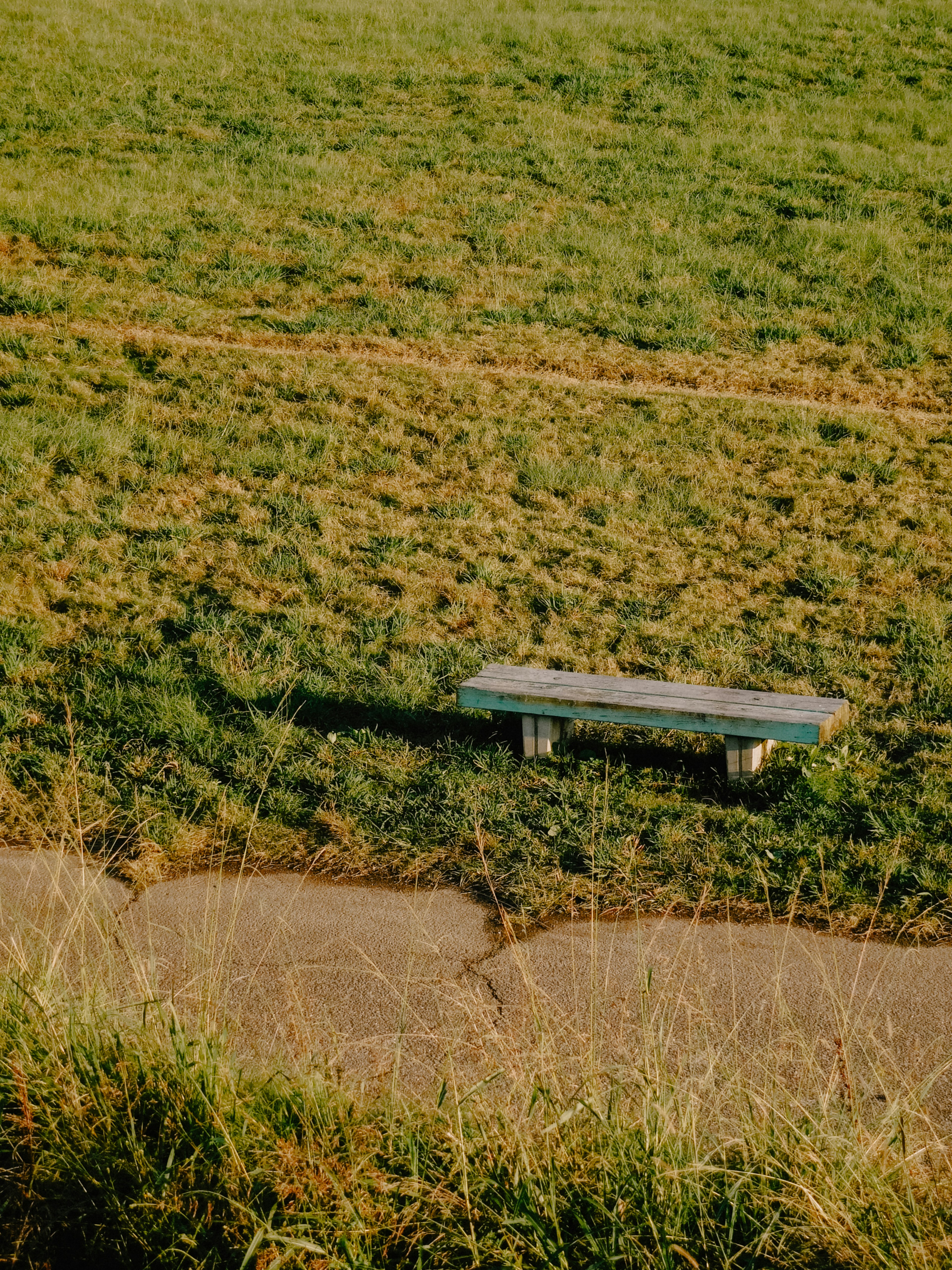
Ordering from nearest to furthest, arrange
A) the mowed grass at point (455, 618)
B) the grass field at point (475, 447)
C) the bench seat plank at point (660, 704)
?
the mowed grass at point (455, 618)
the bench seat plank at point (660, 704)
the grass field at point (475, 447)

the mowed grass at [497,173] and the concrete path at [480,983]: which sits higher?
the mowed grass at [497,173]

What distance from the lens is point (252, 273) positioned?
433 inches


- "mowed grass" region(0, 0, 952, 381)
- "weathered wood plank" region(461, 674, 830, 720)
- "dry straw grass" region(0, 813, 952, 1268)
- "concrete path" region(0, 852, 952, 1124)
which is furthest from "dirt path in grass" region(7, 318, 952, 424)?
"dry straw grass" region(0, 813, 952, 1268)

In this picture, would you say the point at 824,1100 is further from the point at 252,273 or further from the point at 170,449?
the point at 252,273

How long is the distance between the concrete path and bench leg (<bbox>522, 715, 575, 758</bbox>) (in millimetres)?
1029

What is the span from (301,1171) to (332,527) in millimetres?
5256

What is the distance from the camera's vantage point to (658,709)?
5277 mm

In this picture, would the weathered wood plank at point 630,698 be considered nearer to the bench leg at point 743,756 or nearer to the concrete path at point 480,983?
the bench leg at point 743,756

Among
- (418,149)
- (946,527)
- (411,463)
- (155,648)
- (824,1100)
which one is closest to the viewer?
(824,1100)

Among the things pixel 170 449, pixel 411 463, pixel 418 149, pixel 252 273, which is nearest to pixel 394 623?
pixel 411 463

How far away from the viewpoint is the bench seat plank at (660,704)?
5.10 meters

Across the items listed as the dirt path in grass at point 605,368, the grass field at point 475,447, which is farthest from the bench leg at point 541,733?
the dirt path in grass at point 605,368

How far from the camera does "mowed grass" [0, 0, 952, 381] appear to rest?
34.3 feet

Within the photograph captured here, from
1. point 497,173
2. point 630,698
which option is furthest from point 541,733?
point 497,173
